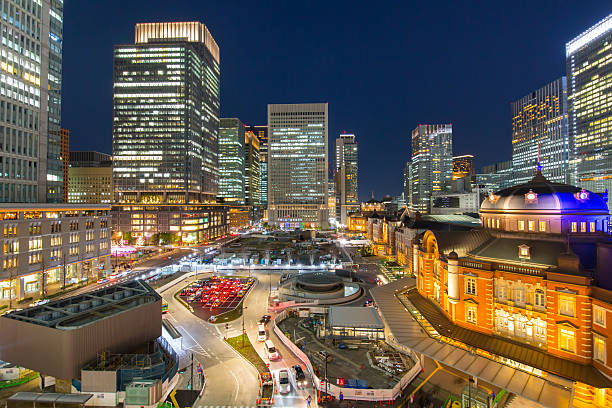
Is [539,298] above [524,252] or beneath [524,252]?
beneath

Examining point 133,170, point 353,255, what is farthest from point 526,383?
point 133,170

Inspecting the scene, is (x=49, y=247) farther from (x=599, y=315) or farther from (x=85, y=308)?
(x=599, y=315)

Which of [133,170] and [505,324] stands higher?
[133,170]

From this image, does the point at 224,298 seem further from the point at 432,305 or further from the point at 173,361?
the point at 432,305

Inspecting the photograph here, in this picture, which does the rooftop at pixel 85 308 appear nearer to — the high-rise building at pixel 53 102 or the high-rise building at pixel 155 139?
the high-rise building at pixel 53 102

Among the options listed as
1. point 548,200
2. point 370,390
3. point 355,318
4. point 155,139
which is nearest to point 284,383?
point 370,390

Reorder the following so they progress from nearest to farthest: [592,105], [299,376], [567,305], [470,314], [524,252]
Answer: [567,305]
[299,376]
[524,252]
[470,314]
[592,105]
